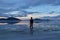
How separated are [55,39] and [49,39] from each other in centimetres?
46

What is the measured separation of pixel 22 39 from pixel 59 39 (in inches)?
110

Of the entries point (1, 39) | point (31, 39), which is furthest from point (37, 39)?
point (1, 39)

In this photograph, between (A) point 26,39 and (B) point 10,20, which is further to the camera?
(B) point 10,20

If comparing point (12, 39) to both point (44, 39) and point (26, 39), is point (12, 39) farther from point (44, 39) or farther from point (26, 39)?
point (44, 39)

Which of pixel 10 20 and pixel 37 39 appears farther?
pixel 10 20

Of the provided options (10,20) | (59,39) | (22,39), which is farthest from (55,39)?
(10,20)

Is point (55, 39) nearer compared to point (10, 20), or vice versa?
point (55, 39)

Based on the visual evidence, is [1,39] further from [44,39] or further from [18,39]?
[44,39]

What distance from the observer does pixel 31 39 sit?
49.8ft

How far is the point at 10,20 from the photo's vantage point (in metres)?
53.2

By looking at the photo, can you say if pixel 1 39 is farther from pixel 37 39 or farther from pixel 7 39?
pixel 37 39

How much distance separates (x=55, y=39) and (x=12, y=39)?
323 centimetres

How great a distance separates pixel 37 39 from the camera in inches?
602

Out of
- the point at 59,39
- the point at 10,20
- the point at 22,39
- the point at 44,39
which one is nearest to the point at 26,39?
the point at 22,39
